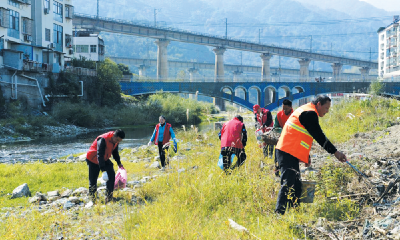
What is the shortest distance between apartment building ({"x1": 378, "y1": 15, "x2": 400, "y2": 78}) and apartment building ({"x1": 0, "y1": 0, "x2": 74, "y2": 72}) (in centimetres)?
6594

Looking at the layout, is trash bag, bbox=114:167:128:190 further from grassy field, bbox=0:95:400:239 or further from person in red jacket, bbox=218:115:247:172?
person in red jacket, bbox=218:115:247:172

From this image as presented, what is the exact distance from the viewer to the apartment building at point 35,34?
33.8 meters

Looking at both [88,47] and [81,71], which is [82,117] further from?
[88,47]

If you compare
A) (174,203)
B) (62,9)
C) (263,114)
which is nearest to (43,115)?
(62,9)

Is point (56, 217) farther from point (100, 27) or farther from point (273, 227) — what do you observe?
point (100, 27)

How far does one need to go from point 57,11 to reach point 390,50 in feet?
238

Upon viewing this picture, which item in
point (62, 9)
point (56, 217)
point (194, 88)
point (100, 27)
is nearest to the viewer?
point (56, 217)

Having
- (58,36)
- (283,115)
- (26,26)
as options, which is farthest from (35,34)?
(283,115)

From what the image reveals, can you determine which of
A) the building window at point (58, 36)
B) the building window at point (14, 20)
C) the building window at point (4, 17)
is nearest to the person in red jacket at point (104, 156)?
the building window at point (4, 17)

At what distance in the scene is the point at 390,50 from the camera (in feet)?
291

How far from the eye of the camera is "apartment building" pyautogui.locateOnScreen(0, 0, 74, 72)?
1331 inches

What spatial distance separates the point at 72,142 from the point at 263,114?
60.9 ft

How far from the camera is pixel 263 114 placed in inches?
448

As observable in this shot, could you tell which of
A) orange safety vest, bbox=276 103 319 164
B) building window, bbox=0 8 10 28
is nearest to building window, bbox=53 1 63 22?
building window, bbox=0 8 10 28
